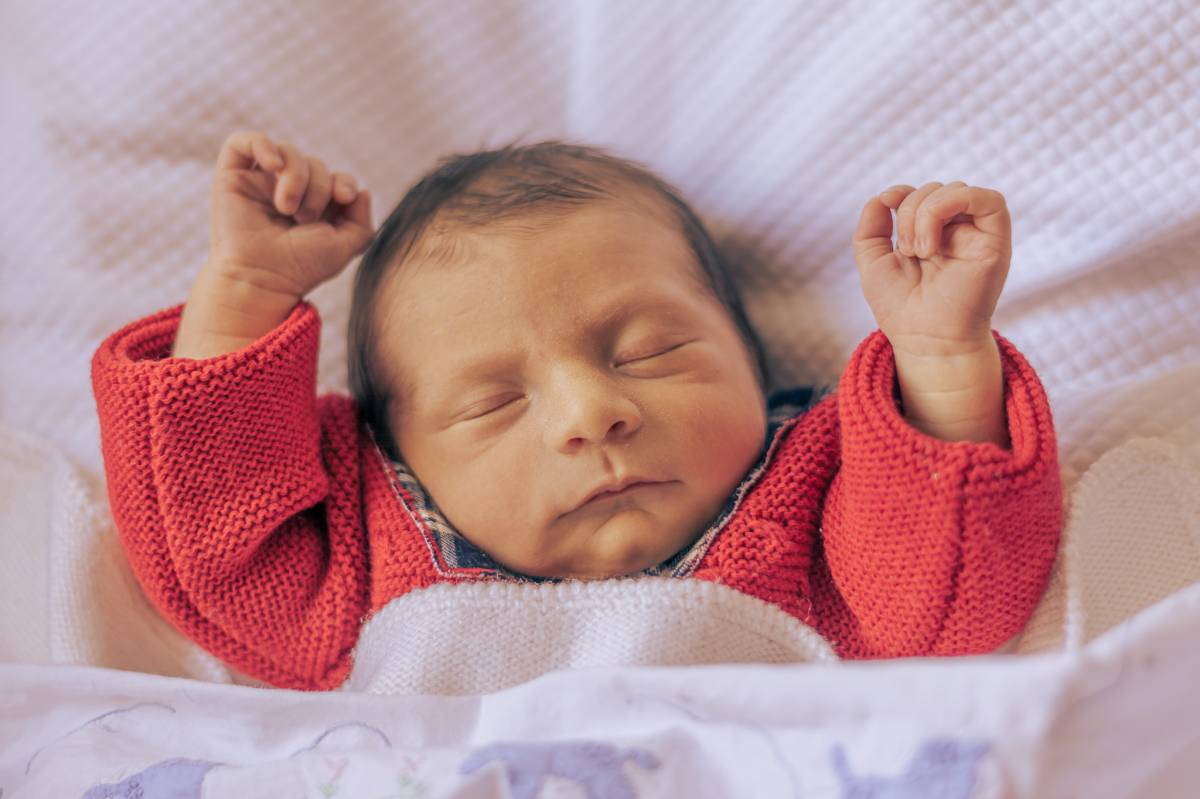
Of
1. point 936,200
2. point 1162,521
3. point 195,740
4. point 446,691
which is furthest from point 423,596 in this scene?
point 1162,521

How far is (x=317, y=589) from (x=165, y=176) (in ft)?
1.92

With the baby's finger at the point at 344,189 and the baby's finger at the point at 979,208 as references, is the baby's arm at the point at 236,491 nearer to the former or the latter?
the baby's finger at the point at 344,189

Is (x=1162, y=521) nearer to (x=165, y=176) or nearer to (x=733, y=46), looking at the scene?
(x=733, y=46)

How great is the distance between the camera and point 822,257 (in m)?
1.27

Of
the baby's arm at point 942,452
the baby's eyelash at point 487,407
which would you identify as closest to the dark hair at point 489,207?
the baby's eyelash at point 487,407

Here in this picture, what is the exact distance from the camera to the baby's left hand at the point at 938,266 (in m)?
0.88

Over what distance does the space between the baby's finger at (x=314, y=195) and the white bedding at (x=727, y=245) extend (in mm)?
179

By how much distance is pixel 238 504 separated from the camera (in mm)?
985

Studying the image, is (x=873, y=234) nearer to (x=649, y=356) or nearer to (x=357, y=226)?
(x=649, y=356)

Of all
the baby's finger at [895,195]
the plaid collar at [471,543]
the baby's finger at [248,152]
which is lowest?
the plaid collar at [471,543]

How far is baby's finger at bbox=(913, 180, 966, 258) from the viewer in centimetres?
88

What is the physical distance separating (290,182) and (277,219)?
0.06 m

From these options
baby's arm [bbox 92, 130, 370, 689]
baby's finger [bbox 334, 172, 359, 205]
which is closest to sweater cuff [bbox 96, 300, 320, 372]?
Answer: baby's arm [bbox 92, 130, 370, 689]

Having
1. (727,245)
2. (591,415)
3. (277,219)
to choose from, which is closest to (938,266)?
(591,415)
